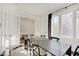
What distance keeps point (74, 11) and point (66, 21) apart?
504 millimetres

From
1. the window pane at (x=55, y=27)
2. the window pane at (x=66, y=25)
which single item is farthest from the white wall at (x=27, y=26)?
the window pane at (x=66, y=25)

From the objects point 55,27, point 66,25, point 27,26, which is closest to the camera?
point 27,26

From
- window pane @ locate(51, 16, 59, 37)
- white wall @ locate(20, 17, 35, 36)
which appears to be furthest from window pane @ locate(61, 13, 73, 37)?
white wall @ locate(20, 17, 35, 36)

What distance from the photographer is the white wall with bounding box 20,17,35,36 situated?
242 centimetres

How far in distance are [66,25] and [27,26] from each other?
Result: 140 centimetres

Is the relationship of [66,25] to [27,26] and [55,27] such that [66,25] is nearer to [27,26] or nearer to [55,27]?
[55,27]

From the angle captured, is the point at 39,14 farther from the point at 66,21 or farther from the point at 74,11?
the point at 74,11

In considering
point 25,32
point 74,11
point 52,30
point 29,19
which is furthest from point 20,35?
point 74,11

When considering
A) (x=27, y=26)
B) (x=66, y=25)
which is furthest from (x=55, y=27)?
(x=27, y=26)

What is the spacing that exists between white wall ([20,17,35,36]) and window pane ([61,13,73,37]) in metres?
1.15

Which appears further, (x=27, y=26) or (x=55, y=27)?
(x=55, y=27)

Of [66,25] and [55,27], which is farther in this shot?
[55,27]

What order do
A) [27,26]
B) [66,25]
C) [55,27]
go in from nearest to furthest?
[27,26], [66,25], [55,27]

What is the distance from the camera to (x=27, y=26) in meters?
2.42
